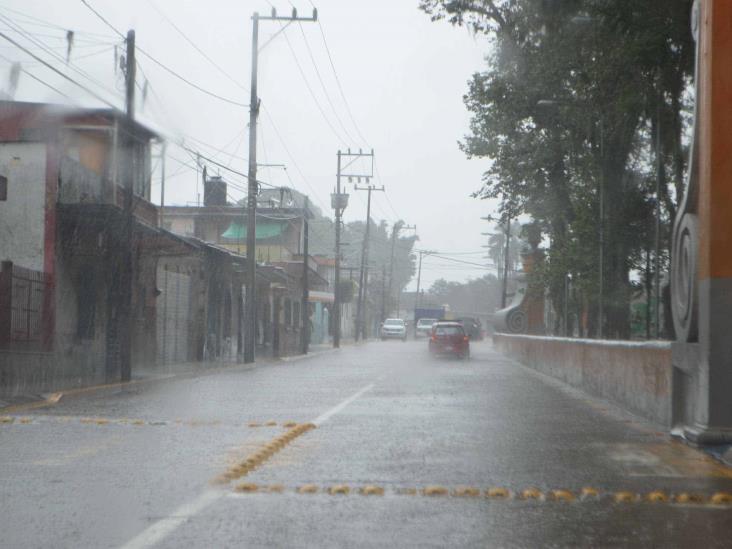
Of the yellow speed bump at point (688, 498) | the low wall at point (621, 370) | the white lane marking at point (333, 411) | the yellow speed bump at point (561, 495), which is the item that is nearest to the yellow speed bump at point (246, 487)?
the yellow speed bump at point (561, 495)

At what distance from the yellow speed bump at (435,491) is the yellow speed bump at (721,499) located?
78.6 inches

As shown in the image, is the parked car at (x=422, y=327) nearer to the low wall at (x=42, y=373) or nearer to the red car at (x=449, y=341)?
the red car at (x=449, y=341)

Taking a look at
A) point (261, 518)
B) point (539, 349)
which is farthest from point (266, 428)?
point (539, 349)

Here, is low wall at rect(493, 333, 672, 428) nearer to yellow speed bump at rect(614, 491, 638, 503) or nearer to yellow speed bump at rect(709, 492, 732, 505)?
yellow speed bump at rect(709, 492, 732, 505)

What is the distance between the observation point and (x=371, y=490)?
8430 millimetres

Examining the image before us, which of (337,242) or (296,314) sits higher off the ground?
(337,242)

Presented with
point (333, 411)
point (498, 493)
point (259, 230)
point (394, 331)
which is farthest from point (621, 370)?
point (394, 331)

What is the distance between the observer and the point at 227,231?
209 feet

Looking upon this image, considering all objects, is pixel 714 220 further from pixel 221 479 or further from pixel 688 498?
pixel 221 479

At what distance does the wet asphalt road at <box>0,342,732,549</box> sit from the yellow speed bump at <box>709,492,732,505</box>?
12cm

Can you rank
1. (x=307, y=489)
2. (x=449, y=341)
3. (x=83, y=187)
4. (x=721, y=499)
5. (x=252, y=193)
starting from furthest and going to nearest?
(x=449, y=341) < (x=252, y=193) < (x=83, y=187) < (x=307, y=489) < (x=721, y=499)

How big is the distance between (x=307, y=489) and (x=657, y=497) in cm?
267

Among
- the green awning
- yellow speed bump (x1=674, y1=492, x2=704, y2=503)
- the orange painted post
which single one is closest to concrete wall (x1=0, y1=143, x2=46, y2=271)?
the orange painted post

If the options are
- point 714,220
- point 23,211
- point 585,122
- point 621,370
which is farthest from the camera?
point 585,122
